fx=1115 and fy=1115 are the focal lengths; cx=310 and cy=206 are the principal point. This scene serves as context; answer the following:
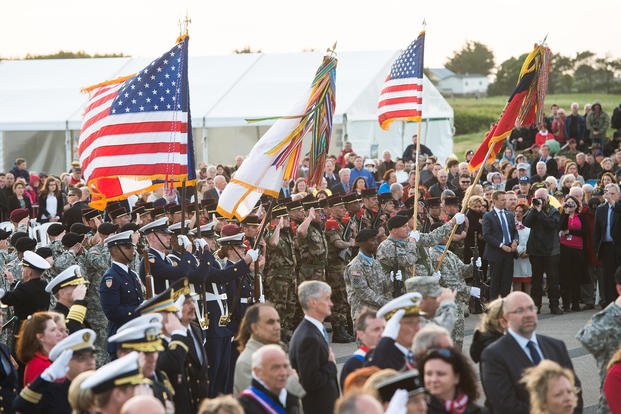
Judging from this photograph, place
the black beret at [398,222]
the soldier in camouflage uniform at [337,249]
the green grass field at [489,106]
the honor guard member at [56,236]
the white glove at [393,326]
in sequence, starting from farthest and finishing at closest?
the green grass field at [489,106], the soldier in camouflage uniform at [337,249], the honor guard member at [56,236], the black beret at [398,222], the white glove at [393,326]

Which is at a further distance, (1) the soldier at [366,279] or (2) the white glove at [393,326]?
(1) the soldier at [366,279]

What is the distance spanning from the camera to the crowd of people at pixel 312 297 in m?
6.96

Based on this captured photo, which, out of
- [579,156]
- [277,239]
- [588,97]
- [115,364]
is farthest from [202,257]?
[588,97]

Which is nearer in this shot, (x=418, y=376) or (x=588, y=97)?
(x=418, y=376)

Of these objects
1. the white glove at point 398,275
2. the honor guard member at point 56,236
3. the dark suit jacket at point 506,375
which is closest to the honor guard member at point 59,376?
the dark suit jacket at point 506,375

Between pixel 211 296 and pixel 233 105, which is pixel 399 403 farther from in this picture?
pixel 233 105

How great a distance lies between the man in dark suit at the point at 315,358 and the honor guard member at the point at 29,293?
12.0ft

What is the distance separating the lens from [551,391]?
6.74 metres

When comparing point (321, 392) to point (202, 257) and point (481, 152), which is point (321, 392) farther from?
point (481, 152)

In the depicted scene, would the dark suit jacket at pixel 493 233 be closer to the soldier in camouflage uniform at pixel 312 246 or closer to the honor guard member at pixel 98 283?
the soldier in camouflage uniform at pixel 312 246

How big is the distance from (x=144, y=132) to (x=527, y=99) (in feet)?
16.4

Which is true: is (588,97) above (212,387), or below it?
above

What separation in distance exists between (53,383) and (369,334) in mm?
2294

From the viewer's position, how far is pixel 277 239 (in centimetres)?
1488
